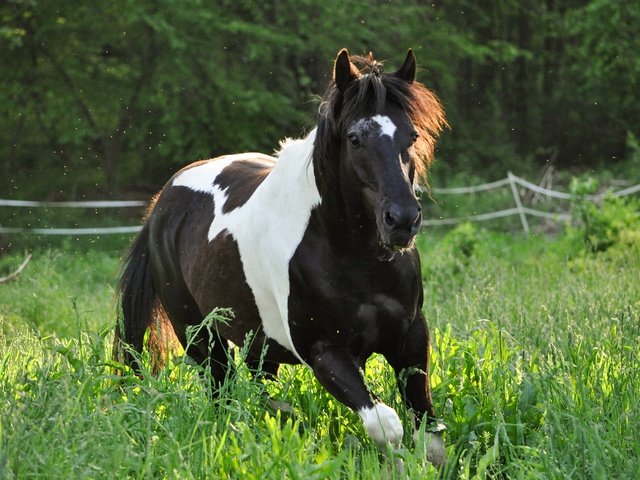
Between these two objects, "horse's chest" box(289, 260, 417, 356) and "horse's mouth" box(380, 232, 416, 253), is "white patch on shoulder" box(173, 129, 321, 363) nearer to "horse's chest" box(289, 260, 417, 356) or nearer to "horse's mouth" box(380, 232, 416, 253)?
"horse's chest" box(289, 260, 417, 356)

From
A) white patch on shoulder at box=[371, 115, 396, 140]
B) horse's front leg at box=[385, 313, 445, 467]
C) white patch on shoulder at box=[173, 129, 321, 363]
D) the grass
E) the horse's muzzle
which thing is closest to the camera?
the grass

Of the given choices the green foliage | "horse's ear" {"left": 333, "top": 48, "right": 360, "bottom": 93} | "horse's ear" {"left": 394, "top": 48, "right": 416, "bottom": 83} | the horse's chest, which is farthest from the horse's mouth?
the green foliage

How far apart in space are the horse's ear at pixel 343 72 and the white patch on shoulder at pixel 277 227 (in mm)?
340

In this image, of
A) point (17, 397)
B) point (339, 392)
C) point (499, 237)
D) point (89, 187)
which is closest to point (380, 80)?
point (339, 392)

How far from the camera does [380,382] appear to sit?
5.05m

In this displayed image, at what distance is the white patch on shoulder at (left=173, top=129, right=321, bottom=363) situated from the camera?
461 centimetres

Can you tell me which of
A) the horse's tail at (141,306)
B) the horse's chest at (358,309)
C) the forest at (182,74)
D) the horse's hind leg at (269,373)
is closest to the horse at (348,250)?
the horse's chest at (358,309)

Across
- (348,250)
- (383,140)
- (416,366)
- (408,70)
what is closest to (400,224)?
(383,140)

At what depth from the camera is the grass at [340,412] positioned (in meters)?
3.35

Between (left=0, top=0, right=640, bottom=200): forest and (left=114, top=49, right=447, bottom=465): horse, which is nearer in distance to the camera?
(left=114, top=49, right=447, bottom=465): horse

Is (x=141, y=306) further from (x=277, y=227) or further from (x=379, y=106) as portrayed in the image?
(x=379, y=106)

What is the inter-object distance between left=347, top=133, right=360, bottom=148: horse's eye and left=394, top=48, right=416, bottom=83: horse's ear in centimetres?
47

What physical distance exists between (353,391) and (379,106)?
1179mm

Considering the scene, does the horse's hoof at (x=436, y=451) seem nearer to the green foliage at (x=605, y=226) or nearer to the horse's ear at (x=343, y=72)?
the horse's ear at (x=343, y=72)
